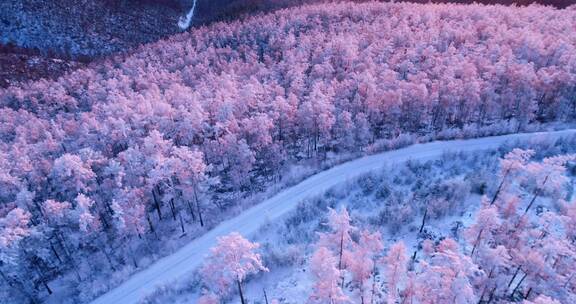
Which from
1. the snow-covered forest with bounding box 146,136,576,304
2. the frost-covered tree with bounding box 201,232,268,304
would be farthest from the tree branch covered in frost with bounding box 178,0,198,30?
the frost-covered tree with bounding box 201,232,268,304

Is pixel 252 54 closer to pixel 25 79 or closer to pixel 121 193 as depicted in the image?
pixel 121 193

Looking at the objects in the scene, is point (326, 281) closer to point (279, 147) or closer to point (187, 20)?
point (279, 147)

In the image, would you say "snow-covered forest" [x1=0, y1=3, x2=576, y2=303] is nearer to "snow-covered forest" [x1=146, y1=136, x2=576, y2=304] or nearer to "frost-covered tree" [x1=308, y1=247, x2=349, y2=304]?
"frost-covered tree" [x1=308, y1=247, x2=349, y2=304]

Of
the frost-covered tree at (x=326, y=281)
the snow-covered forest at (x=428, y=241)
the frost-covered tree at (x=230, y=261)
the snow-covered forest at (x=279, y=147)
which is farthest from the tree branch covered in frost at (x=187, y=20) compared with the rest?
the frost-covered tree at (x=326, y=281)

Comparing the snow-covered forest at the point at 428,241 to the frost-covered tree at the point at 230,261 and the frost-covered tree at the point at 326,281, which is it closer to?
the frost-covered tree at the point at 326,281

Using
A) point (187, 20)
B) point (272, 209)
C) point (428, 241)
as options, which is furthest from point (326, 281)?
point (187, 20)
